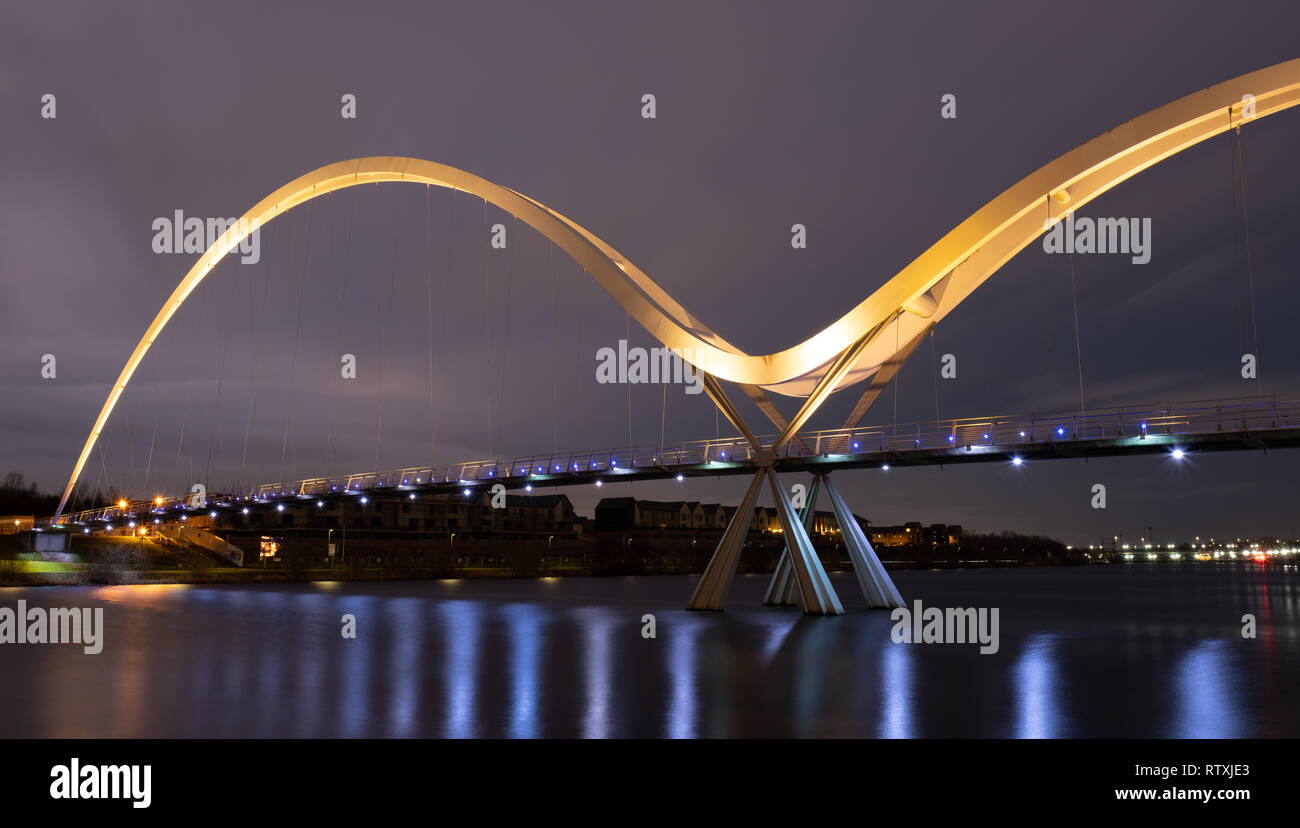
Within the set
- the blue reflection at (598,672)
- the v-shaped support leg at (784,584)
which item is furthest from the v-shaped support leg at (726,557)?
the blue reflection at (598,672)

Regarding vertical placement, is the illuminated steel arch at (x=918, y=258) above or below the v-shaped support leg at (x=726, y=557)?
above

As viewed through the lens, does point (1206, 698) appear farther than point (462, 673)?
No

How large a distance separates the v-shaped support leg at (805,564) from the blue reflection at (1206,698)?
32.1ft

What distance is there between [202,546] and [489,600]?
116 feet

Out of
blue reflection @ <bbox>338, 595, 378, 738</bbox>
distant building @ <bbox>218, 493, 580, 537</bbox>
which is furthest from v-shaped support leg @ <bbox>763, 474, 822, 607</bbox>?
distant building @ <bbox>218, 493, 580, 537</bbox>

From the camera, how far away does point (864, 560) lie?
2923 cm

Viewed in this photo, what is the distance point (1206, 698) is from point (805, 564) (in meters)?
14.0

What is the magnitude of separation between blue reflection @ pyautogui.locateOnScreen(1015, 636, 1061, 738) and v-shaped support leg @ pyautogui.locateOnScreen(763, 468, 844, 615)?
7.13 meters

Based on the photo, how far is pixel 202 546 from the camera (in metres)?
68.2

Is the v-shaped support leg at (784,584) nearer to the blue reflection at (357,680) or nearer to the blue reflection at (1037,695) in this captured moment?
the blue reflection at (1037,695)

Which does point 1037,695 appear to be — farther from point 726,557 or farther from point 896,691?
point 726,557

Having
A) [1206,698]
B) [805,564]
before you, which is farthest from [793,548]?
[1206,698]

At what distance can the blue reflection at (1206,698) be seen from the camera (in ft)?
40.1
